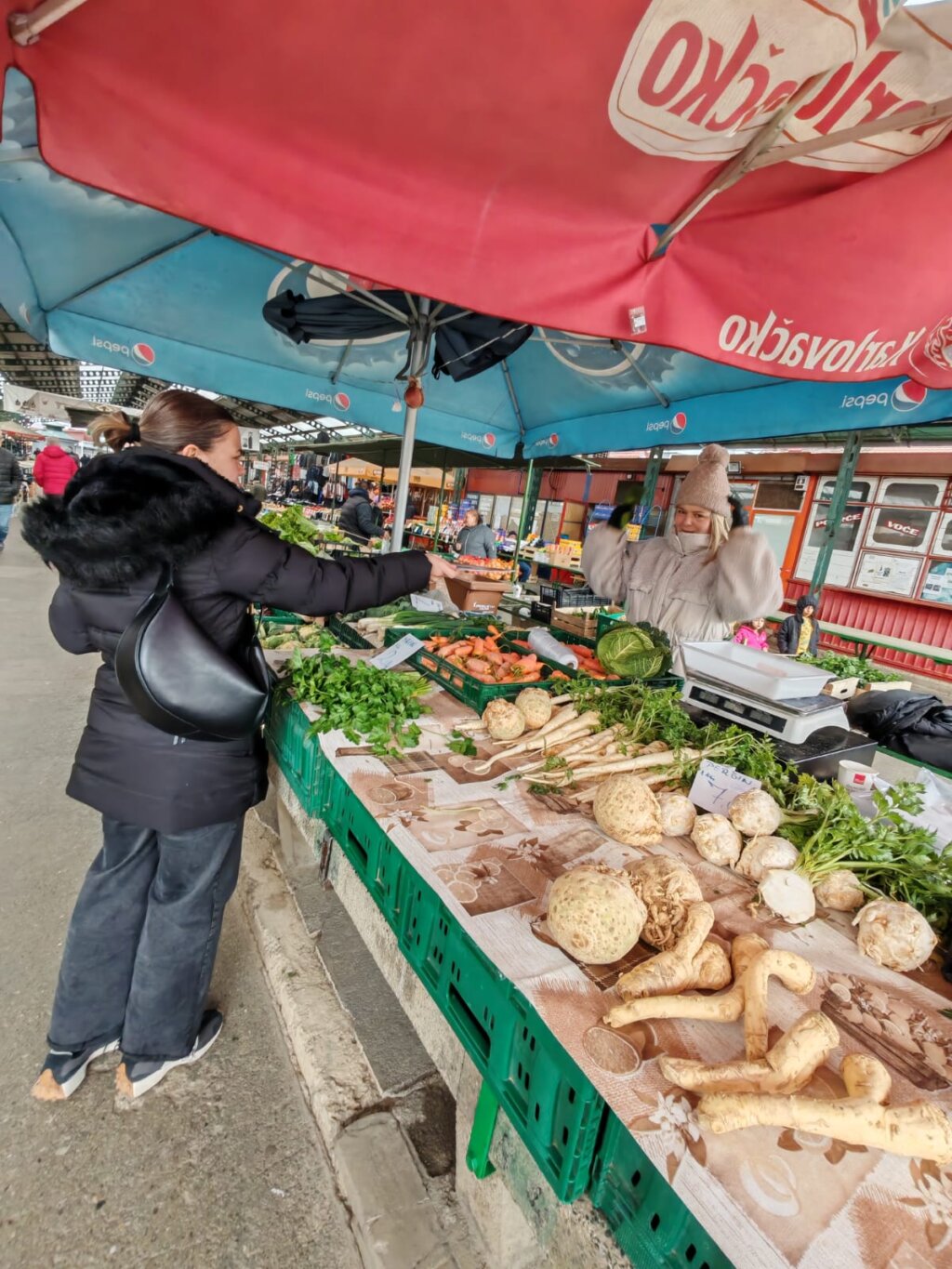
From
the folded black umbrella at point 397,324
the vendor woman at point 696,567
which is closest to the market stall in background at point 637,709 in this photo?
the vendor woman at point 696,567

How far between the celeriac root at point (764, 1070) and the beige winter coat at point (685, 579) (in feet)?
7.85

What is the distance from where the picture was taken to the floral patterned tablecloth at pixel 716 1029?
799 mm

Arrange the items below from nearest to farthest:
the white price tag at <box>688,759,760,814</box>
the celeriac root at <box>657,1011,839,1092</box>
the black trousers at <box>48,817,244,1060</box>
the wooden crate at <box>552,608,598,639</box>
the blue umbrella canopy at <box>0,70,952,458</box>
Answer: the celeriac root at <box>657,1011,839,1092</box>, the white price tag at <box>688,759,760,814</box>, the black trousers at <box>48,817,244,1060</box>, the blue umbrella canopy at <box>0,70,952,458</box>, the wooden crate at <box>552,608,598,639</box>

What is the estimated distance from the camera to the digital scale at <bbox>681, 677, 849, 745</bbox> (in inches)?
79.5

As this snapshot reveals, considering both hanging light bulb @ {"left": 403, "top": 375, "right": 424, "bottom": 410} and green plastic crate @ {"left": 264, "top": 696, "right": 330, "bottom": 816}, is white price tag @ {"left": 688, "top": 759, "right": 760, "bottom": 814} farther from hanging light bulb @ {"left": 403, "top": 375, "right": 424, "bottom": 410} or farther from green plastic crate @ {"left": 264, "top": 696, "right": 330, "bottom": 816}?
hanging light bulb @ {"left": 403, "top": 375, "right": 424, "bottom": 410}

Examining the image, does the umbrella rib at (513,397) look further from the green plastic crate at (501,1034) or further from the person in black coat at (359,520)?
the green plastic crate at (501,1034)

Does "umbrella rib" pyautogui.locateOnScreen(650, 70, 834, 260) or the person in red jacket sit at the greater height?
"umbrella rib" pyautogui.locateOnScreen(650, 70, 834, 260)

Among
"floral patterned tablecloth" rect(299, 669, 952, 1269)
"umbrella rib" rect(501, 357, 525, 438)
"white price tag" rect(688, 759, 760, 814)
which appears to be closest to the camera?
"floral patterned tablecloth" rect(299, 669, 952, 1269)

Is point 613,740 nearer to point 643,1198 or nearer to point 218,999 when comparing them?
point 643,1198

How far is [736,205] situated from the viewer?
79.4 inches

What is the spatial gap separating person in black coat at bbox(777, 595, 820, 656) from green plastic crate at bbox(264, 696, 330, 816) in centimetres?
575

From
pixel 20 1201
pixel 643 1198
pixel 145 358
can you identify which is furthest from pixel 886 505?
pixel 20 1201

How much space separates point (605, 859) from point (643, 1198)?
2.33ft

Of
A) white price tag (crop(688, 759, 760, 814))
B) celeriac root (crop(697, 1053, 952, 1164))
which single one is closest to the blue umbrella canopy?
white price tag (crop(688, 759, 760, 814))
